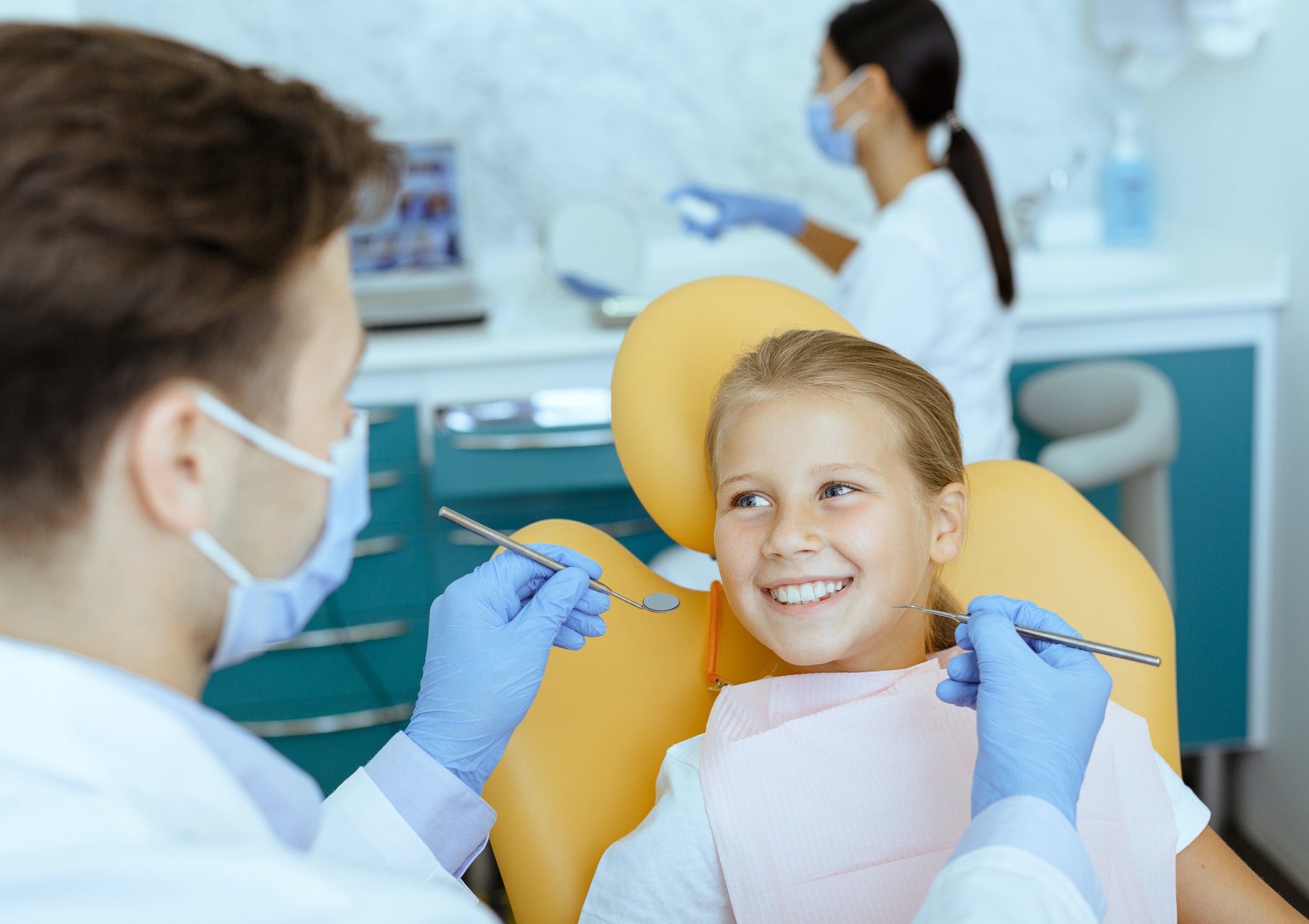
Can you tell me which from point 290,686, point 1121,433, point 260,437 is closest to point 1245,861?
point 1121,433

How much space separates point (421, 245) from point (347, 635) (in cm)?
73

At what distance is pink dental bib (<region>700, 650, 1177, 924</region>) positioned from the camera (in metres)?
0.94

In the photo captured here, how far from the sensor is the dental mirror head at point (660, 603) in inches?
42.4

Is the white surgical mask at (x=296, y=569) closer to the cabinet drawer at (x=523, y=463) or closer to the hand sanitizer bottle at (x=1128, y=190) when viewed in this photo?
the cabinet drawer at (x=523, y=463)

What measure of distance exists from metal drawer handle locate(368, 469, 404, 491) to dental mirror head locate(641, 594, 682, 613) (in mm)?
973

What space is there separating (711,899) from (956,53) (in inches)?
56.0

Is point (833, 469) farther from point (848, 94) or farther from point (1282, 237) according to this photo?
point (1282, 237)

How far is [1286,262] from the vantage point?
6.41ft

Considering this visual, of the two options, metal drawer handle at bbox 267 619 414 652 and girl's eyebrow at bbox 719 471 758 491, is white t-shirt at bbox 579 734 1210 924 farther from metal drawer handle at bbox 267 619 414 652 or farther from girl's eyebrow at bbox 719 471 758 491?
metal drawer handle at bbox 267 619 414 652

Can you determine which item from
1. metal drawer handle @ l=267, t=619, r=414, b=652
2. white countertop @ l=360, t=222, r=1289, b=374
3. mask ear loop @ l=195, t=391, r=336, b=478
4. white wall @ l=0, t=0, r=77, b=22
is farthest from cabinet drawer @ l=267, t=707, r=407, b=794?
mask ear loop @ l=195, t=391, r=336, b=478

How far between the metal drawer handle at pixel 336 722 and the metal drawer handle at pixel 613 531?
307 mm

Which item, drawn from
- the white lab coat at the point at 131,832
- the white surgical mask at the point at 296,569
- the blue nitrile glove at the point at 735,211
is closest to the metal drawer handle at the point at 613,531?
the blue nitrile glove at the point at 735,211

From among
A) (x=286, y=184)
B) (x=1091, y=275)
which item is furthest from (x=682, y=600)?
(x=1091, y=275)

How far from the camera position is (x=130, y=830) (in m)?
0.56
